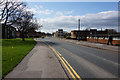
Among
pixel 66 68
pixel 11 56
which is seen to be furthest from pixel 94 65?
pixel 11 56

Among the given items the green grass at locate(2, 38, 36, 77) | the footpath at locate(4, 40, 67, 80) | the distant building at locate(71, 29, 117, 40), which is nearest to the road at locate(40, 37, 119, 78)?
the footpath at locate(4, 40, 67, 80)

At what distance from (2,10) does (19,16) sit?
183 inches

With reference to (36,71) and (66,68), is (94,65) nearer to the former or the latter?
(66,68)

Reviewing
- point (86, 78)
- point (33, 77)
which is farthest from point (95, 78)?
point (33, 77)

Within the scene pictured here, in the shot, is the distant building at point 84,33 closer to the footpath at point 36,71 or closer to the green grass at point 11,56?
the green grass at point 11,56

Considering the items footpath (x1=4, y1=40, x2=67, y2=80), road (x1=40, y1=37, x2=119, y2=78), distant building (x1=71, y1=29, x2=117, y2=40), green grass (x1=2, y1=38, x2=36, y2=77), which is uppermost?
distant building (x1=71, y1=29, x2=117, y2=40)

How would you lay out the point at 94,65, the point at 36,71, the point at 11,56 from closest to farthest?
the point at 36,71
the point at 94,65
the point at 11,56

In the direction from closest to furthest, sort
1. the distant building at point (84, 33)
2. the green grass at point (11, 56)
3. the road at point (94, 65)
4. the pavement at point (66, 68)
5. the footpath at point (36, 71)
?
the footpath at point (36, 71) → the pavement at point (66, 68) → the road at point (94, 65) → the green grass at point (11, 56) → the distant building at point (84, 33)

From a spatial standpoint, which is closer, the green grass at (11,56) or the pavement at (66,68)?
the pavement at (66,68)

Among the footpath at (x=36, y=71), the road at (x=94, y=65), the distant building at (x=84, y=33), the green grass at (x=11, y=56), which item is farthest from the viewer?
the distant building at (x=84, y=33)

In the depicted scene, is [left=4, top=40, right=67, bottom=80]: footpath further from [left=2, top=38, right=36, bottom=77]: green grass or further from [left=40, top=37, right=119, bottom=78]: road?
[left=40, top=37, right=119, bottom=78]: road

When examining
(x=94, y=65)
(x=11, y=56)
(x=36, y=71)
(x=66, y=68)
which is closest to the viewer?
(x=36, y=71)

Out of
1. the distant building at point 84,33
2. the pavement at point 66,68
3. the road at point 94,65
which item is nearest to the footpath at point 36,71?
the pavement at point 66,68

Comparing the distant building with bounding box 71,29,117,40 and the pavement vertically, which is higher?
the distant building with bounding box 71,29,117,40
